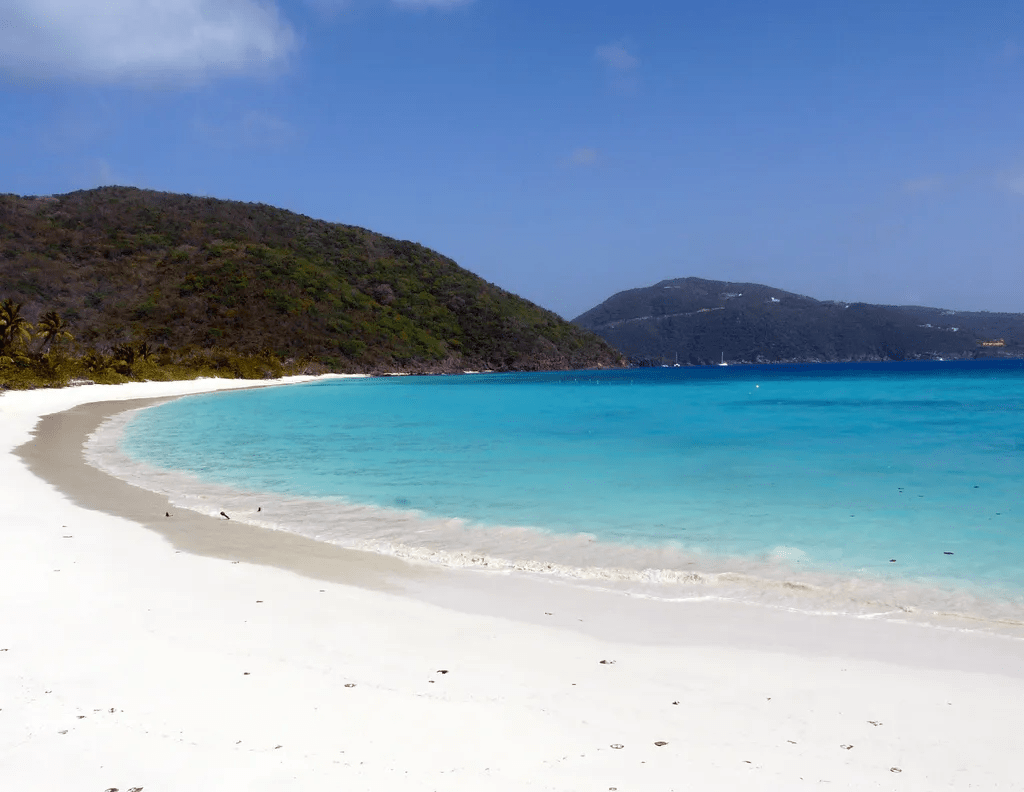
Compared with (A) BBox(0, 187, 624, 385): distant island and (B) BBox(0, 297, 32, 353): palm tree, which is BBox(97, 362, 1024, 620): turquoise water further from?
(A) BBox(0, 187, 624, 385): distant island

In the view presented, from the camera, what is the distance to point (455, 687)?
460cm

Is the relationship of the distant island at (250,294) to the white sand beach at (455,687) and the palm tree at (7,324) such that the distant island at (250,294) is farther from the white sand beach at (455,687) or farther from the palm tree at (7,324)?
the white sand beach at (455,687)

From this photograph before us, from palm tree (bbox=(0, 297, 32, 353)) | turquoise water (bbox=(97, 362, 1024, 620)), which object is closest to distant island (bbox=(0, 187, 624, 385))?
palm tree (bbox=(0, 297, 32, 353))

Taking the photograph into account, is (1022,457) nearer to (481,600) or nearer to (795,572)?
(795,572)

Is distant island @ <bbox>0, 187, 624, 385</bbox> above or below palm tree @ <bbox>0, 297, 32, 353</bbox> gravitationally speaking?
above

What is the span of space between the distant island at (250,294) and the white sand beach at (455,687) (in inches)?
2199

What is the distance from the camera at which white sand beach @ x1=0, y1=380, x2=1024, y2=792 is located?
362 cm

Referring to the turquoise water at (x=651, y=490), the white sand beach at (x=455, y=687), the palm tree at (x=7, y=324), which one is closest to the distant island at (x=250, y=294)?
the palm tree at (x=7, y=324)

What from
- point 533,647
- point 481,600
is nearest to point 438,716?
point 533,647

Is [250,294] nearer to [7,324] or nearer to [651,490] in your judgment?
[7,324]

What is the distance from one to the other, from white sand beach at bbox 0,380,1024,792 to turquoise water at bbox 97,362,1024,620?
5.62 ft

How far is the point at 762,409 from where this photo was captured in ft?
123

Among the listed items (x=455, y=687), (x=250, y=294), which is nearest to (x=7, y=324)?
(x=455, y=687)

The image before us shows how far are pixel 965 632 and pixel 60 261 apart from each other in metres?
98.0
